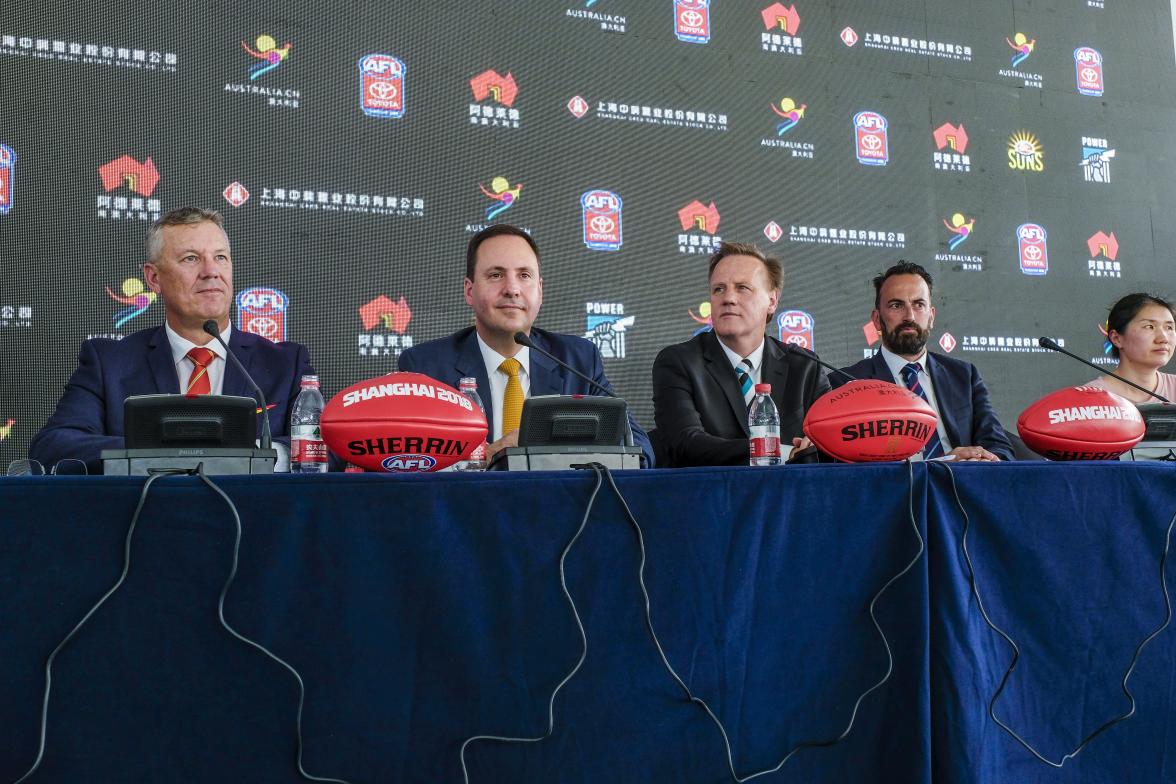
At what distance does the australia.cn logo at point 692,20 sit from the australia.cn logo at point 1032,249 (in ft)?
4.67

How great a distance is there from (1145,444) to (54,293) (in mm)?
2650

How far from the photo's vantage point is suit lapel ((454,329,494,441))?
206 cm

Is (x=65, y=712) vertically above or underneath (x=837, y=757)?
above

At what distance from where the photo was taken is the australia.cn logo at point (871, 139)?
10.9 feet

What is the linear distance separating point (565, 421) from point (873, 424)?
1.50 feet

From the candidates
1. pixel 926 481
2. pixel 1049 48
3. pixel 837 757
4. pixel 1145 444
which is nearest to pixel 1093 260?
pixel 1049 48

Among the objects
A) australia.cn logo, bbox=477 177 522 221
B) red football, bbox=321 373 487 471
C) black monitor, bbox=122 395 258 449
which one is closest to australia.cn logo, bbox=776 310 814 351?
australia.cn logo, bbox=477 177 522 221


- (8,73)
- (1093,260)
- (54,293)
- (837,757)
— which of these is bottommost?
(837,757)

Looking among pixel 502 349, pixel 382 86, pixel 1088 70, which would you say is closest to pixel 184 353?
pixel 502 349

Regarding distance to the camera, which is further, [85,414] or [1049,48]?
[1049,48]

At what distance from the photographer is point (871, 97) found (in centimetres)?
336

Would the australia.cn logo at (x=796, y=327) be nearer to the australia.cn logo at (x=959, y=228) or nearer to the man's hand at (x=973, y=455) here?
the australia.cn logo at (x=959, y=228)

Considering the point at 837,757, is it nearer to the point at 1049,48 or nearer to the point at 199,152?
the point at 199,152

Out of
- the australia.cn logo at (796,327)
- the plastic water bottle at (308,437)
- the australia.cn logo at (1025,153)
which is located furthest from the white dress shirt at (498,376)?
the australia.cn logo at (1025,153)
